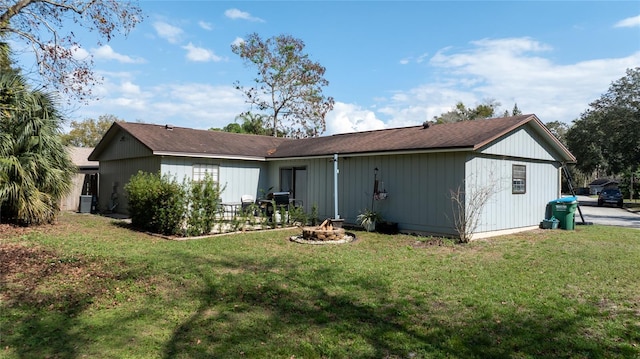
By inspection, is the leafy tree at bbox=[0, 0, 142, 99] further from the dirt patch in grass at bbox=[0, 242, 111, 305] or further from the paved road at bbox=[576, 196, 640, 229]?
the paved road at bbox=[576, 196, 640, 229]

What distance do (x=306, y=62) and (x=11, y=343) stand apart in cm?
3213

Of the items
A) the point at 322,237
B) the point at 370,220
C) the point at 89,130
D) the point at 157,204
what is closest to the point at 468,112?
the point at 370,220

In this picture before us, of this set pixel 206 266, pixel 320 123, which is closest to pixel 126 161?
pixel 206 266

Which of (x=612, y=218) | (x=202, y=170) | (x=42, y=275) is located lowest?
(x=42, y=275)

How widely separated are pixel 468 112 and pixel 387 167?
36.7 metres

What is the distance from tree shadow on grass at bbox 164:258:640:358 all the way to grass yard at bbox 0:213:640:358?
0.02m

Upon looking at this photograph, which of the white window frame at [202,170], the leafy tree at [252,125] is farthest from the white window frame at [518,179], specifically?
the leafy tree at [252,125]

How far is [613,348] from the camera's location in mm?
3662

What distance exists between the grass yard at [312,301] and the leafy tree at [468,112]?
121 feet

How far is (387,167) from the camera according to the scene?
1183cm

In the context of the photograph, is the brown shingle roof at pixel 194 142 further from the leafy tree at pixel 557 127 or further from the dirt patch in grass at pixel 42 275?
the leafy tree at pixel 557 127

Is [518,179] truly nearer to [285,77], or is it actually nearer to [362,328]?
[362,328]

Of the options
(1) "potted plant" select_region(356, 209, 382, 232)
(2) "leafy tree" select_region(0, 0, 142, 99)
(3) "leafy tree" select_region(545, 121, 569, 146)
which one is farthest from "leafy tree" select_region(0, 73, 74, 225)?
(3) "leafy tree" select_region(545, 121, 569, 146)

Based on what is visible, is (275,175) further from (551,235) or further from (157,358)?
(157,358)
